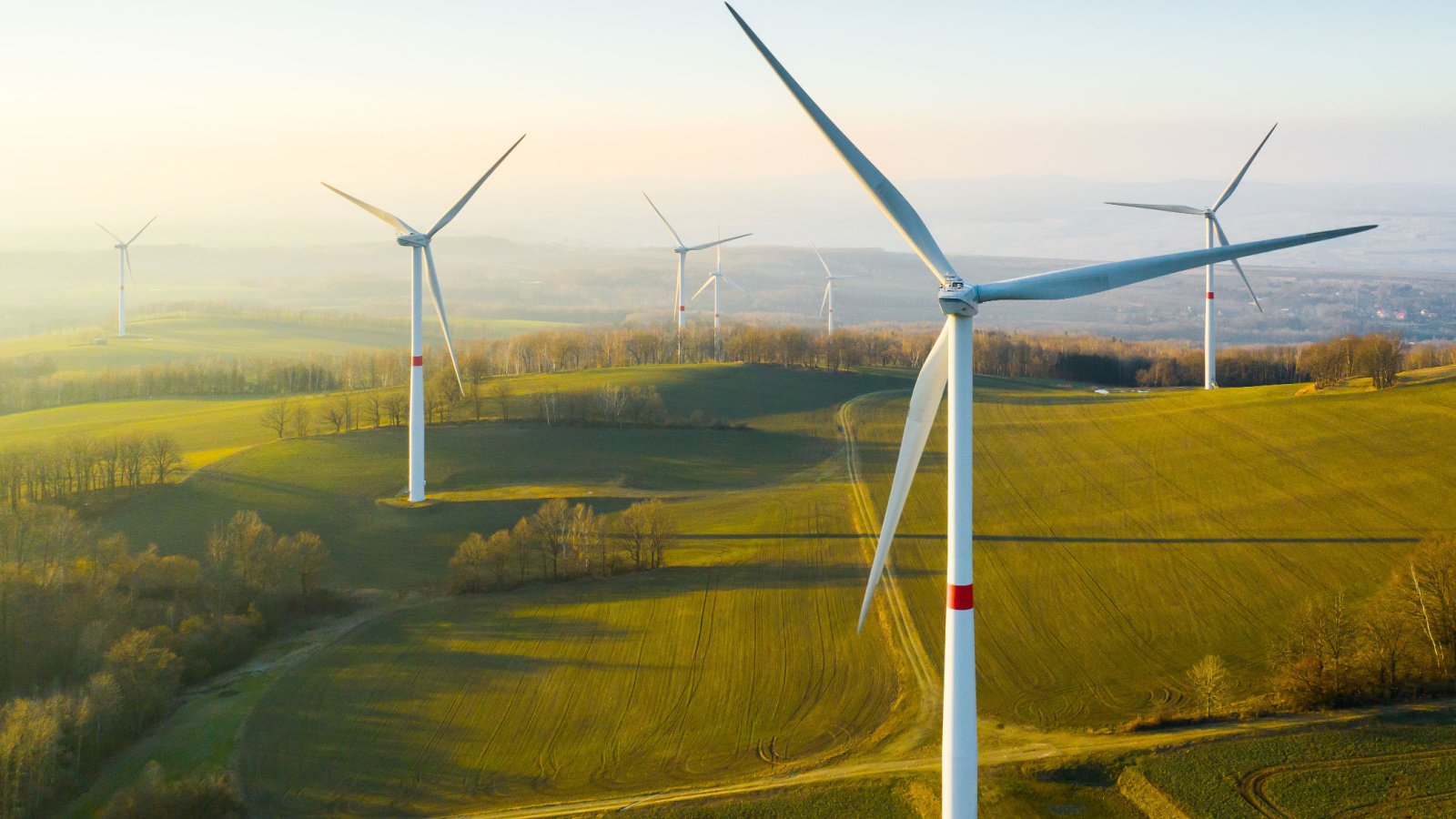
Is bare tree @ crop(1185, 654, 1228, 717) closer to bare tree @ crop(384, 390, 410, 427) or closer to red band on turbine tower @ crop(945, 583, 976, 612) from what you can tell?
red band on turbine tower @ crop(945, 583, 976, 612)

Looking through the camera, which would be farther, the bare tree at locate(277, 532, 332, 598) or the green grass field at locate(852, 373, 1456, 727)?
the bare tree at locate(277, 532, 332, 598)

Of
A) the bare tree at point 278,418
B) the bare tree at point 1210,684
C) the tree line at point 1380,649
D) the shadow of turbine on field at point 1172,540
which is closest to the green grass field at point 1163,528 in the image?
the shadow of turbine on field at point 1172,540

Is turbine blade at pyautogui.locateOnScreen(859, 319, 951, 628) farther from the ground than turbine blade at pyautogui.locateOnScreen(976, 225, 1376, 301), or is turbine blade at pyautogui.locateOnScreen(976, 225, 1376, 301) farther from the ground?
turbine blade at pyautogui.locateOnScreen(976, 225, 1376, 301)

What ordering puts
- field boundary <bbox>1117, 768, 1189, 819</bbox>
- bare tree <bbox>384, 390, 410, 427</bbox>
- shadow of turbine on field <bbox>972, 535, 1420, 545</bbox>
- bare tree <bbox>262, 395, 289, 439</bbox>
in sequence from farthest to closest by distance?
bare tree <bbox>262, 395, 289, 439</bbox> → bare tree <bbox>384, 390, 410, 427</bbox> → shadow of turbine on field <bbox>972, 535, 1420, 545</bbox> → field boundary <bbox>1117, 768, 1189, 819</bbox>

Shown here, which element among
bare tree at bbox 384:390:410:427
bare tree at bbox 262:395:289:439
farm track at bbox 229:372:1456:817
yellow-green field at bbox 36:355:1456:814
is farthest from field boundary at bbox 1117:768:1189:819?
bare tree at bbox 262:395:289:439

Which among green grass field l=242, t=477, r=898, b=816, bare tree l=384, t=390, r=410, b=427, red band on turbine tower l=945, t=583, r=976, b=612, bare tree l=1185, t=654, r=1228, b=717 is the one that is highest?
bare tree l=384, t=390, r=410, b=427

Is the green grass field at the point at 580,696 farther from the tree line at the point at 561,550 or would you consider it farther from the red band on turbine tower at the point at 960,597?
the red band on turbine tower at the point at 960,597

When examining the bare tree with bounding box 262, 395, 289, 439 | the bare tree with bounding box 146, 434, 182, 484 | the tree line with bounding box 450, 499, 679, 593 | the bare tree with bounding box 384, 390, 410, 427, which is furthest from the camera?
the bare tree with bounding box 262, 395, 289, 439
